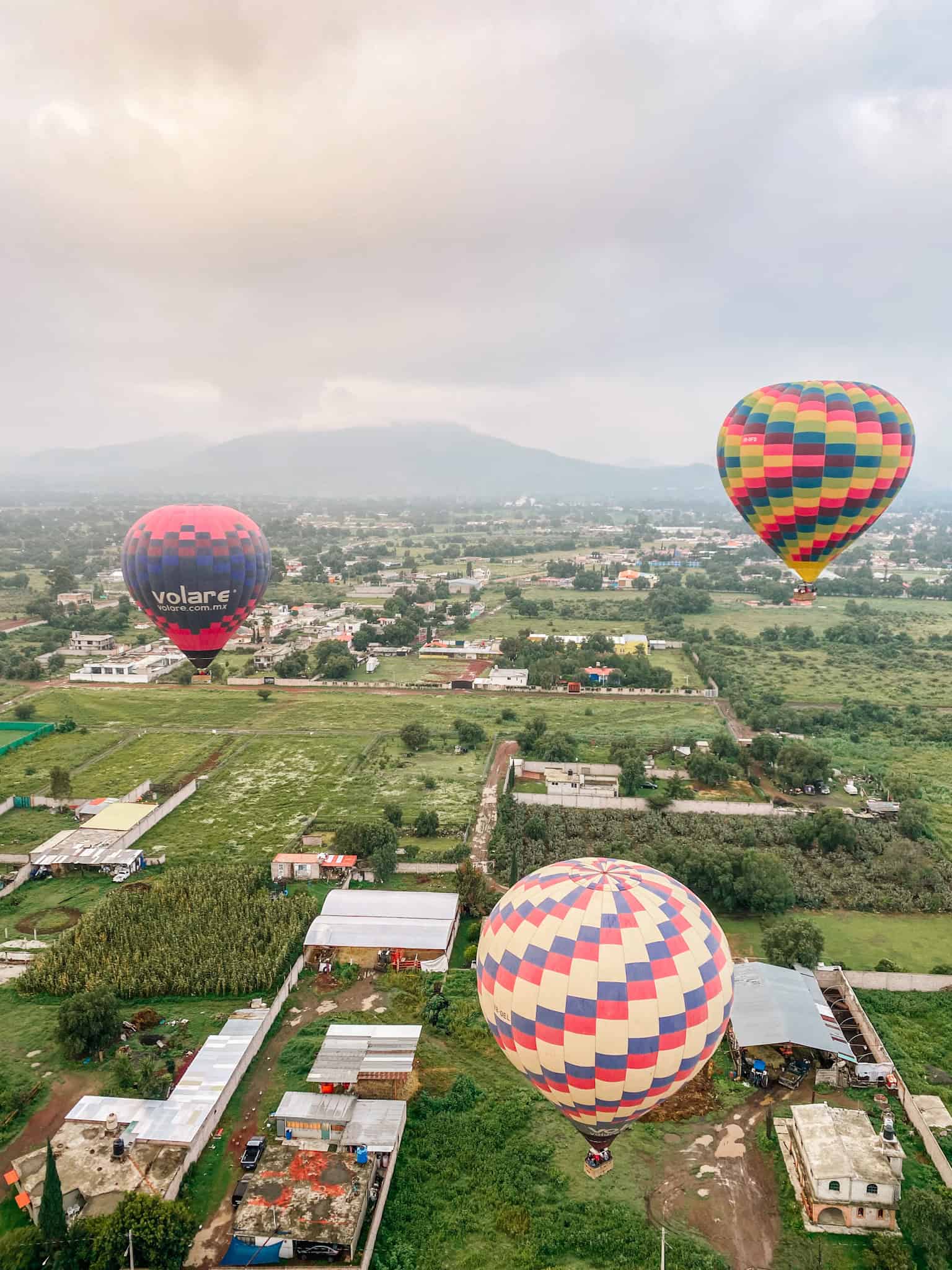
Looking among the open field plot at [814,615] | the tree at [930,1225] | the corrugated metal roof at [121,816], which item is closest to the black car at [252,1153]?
the tree at [930,1225]

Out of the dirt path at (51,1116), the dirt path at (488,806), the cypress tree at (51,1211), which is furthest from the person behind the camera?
the dirt path at (488,806)

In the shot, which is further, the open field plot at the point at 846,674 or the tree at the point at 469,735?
the open field plot at the point at 846,674

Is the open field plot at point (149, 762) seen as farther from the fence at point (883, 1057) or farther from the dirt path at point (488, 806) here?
the fence at point (883, 1057)

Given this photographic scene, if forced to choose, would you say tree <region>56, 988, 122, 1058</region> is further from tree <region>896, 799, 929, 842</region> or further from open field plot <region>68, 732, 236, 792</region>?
tree <region>896, 799, 929, 842</region>

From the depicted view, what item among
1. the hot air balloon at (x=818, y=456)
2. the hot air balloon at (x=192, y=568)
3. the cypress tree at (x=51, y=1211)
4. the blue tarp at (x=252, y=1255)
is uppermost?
the hot air balloon at (x=818, y=456)

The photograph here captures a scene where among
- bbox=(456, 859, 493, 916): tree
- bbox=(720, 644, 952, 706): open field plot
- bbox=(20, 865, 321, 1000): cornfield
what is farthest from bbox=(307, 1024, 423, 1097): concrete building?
bbox=(720, 644, 952, 706): open field plot
